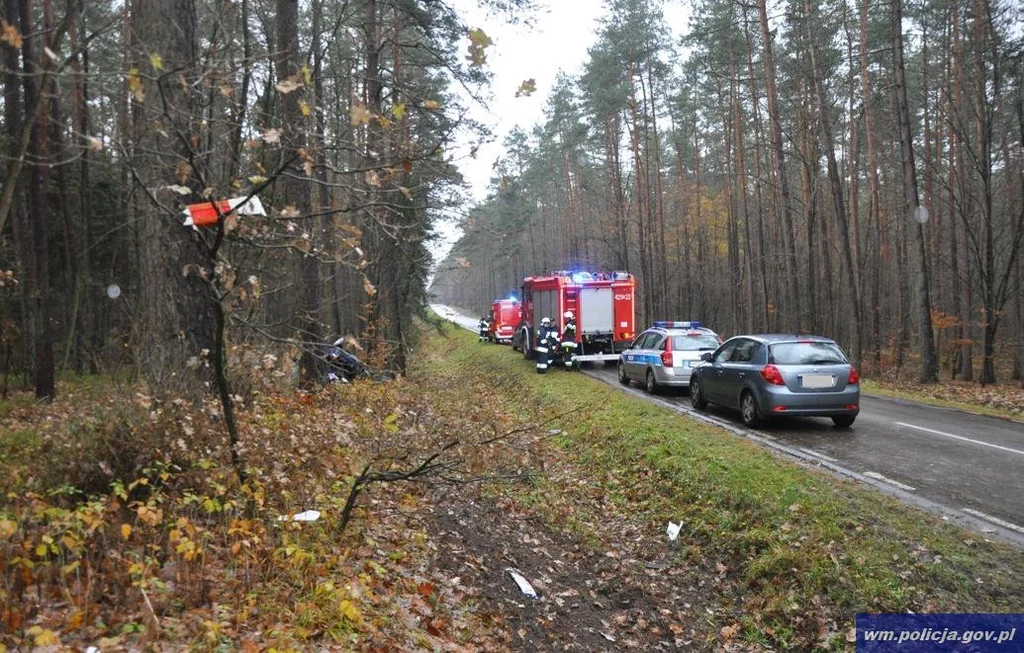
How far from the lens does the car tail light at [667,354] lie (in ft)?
48.6

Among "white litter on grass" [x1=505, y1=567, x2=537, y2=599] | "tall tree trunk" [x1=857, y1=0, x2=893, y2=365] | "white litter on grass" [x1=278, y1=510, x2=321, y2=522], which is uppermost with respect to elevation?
"tall tree trunk" [x1=857, y1=0, x2=893, y2=365]

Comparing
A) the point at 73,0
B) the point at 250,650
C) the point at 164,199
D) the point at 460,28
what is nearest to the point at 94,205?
the point at 460,28

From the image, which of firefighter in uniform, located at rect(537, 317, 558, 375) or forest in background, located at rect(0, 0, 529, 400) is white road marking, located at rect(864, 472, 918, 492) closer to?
forest in background, located at rect(0, 0, 529, 400)

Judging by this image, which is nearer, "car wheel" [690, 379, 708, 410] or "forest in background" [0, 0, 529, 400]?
"forest in background" [0, 0, 529, 400]

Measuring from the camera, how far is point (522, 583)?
5750 mm

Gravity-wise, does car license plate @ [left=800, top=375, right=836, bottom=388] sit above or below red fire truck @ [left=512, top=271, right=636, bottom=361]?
below

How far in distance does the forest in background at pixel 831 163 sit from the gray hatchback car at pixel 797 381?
17.0 ft

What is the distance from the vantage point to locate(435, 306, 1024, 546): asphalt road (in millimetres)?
6426

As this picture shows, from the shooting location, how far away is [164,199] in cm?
549

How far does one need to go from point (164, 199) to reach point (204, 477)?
8.04ft

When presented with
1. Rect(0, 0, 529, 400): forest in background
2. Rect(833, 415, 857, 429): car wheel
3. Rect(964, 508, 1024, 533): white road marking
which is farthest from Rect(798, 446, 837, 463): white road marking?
Rect(0, 0, 529, 400): forest in background

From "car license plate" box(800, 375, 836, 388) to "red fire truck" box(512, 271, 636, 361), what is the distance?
10.6 metres

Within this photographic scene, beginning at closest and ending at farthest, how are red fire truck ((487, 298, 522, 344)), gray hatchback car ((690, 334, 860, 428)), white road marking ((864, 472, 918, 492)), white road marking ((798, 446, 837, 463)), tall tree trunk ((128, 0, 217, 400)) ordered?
tall tree trunk ((128, 0, 217, 400))
white road marking ((864, 472, 918, 492))
white road marking ((798, 446, 837, 463))
gray hatchback car ((690, 334, 860, 428))
red fire truck ((487, 298, 522, 344))

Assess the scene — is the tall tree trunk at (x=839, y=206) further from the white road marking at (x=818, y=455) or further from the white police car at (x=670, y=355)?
the white road marking at (x=818, y=455)
